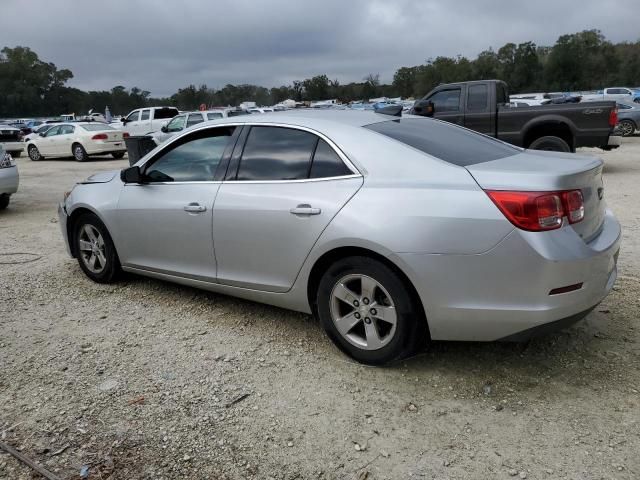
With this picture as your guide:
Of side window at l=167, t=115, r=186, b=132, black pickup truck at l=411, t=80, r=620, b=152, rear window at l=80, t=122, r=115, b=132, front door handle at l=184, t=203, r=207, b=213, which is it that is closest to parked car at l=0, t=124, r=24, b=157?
rear window at l=80, t=122, r=115, b=132

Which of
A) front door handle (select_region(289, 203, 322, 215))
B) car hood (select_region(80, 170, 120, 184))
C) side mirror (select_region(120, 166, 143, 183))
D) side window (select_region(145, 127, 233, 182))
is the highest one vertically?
side window (select_region(145, 127, 233, 182))

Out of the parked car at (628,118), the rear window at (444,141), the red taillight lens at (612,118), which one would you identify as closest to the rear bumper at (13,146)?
the red taillight lens at (612,118)

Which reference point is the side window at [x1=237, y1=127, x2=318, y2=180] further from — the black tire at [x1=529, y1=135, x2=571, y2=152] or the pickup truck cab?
the pickup truck cab

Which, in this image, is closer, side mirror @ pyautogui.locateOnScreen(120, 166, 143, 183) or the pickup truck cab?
side mirror @ pyautogui.locateOnScreen(120, 166, 143, 183)

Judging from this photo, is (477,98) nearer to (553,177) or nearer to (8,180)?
(8,180)

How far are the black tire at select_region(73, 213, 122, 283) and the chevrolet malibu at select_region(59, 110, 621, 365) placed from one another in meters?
0.51

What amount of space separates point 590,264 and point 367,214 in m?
1.24

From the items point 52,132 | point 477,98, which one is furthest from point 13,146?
point 477,98

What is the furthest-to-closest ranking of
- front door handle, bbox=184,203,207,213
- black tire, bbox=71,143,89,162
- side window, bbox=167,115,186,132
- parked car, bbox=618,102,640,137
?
black tire, bbox=71,143,89,162, parked car, bbox=618,102,640,137, side window, bbox=167,115,186,132, front door handle, bbox=184,203,207,213

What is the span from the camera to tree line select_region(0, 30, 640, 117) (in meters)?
77.7

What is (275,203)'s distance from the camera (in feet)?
12.1

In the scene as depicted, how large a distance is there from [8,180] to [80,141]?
38.5 ft

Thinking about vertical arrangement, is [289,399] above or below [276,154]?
below

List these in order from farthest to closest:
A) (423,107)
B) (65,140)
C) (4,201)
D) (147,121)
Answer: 1. (147,121)
2. (65,140)
3. (423,107)
4. (4,201)
